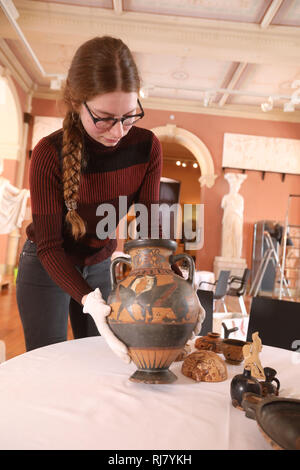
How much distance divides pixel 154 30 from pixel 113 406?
261 inches

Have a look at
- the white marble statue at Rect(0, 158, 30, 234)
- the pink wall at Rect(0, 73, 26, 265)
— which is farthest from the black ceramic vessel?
the pink wall at Rect(0, 73, 26, 265)

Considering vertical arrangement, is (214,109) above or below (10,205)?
above

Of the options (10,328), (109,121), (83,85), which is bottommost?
(10,328)

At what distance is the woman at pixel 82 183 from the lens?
1206 mm

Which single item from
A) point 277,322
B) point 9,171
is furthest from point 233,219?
point 277,322

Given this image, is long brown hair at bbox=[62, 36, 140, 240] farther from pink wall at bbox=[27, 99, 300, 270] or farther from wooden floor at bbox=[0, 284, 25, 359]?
pink wall at bbox=[27, 99, 300, 270]

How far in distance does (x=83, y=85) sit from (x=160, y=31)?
19.2 feet

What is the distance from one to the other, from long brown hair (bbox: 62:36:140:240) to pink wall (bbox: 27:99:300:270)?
8.36 m

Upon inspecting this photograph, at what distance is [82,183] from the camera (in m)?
1.43

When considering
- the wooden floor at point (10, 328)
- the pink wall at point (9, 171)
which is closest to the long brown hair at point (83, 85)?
the wooden floor at point (10, 328)

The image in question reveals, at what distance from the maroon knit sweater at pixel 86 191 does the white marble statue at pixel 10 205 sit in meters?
5.16

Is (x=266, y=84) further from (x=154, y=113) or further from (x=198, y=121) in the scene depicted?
(x=154, y=113)

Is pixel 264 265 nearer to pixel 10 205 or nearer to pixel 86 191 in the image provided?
pixel 10 205
